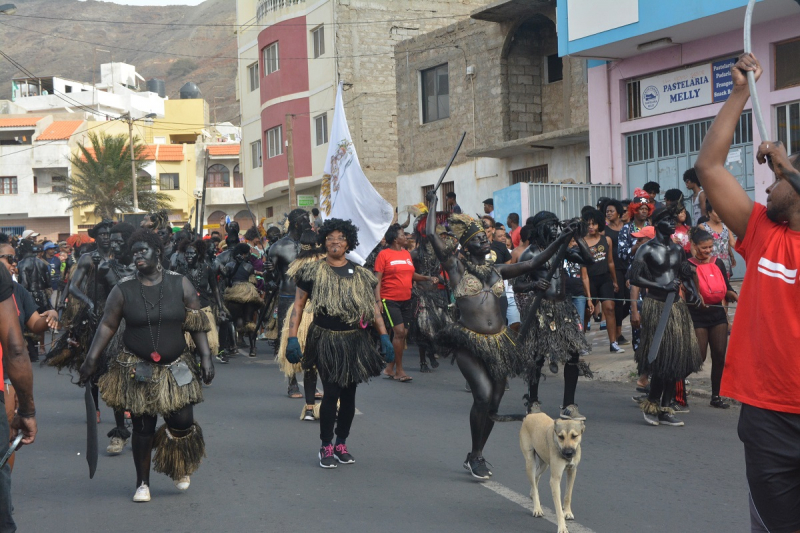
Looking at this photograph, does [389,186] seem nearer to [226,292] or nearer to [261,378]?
[226,292]

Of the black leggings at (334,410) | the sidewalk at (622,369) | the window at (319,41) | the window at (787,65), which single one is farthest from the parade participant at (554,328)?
the window at (319,41)

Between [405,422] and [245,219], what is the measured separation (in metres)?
58.4

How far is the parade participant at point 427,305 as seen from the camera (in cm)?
1351

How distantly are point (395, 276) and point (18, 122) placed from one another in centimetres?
6184

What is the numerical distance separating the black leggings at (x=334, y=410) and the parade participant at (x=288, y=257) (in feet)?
12.2

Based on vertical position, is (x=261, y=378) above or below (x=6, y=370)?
below

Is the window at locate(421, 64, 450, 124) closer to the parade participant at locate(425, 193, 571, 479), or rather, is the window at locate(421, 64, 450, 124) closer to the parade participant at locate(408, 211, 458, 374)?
the parade participant at locate(408, 211, 458, 374)

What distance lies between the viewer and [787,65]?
1714cm

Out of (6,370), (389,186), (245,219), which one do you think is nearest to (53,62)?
(245,219)

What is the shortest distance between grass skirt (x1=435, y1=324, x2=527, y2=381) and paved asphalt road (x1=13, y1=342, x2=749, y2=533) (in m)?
0.82

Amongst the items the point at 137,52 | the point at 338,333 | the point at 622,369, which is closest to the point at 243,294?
the point at 622,369

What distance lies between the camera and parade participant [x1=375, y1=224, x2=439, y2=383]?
41.9 ft

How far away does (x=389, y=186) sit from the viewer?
35.8 m

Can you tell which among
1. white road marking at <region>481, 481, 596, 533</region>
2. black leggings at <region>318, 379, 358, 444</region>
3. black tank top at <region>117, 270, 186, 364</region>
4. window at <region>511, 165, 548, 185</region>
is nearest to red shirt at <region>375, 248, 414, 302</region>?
black leggings at <region>318, 379, 358, 444</region>
